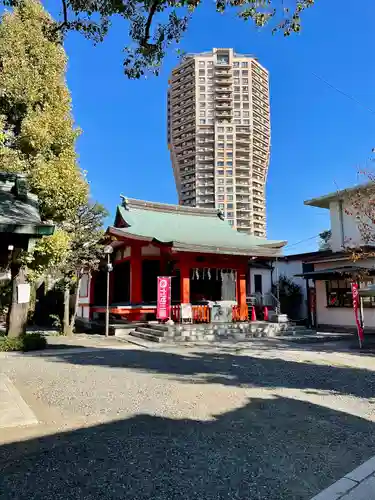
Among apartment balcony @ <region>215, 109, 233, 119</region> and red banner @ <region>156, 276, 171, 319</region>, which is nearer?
red banner @ <region>156, 276, 171, 319</region>

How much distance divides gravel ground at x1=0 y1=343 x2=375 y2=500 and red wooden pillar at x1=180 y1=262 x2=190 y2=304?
7.65m

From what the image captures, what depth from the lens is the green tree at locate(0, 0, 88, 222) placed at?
10.3 metres

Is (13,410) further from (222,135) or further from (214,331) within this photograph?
(222,135)

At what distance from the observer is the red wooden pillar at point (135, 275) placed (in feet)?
54.4

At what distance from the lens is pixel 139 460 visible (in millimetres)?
3486

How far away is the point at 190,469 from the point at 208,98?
Answer: 106 metres

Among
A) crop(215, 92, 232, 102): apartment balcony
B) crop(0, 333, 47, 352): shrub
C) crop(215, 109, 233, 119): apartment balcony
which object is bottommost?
crop(0, 333, 47, 352): shrub

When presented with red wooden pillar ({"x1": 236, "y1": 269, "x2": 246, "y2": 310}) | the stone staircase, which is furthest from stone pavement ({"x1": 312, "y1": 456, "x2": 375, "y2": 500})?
red wooden pillar ({"x1": 236, "y1": 269, "x2": 246, "y2": 310})

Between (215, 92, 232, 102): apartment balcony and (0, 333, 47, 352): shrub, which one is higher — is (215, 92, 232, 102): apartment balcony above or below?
above

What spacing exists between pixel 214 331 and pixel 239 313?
2.65 metres

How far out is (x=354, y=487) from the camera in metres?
3.09

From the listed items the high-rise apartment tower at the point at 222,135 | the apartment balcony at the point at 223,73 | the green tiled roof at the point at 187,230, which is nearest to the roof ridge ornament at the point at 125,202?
the green tiled roof at the point at 187,230

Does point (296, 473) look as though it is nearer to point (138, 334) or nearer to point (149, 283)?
point (138, 334)

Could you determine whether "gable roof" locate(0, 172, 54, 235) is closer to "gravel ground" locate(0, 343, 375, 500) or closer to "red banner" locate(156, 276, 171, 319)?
"gravel ground" locate(0, 343, 375, 500)
